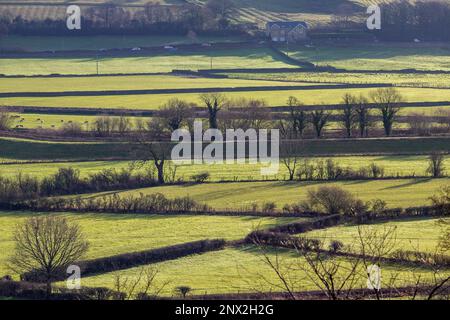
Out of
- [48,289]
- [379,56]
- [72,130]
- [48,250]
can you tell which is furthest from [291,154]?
[379,56]

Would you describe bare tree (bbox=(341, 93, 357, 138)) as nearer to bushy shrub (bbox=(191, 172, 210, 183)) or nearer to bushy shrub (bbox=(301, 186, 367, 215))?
bushy shrub (bbox=(191, 172, 210, 183))

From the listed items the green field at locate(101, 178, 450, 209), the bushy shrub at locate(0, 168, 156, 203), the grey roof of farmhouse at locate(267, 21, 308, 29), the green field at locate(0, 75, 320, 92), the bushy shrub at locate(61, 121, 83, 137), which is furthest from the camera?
the grey roof of farmhouse at locate(267, 21, 308, 29)

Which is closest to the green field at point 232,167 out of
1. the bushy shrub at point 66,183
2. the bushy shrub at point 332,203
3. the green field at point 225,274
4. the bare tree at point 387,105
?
the bushy shrub at point 66,183

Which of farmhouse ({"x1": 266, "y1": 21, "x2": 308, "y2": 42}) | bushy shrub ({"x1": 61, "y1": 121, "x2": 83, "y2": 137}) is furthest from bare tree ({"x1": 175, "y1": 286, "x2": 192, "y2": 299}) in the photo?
farmhouse ({"x1": 266, "y1": 21, "x2": 308, "y2": 42})

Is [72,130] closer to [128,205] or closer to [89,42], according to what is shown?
[128,205]

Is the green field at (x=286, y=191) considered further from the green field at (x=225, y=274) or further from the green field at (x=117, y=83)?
the green field at (x=117, y=83)

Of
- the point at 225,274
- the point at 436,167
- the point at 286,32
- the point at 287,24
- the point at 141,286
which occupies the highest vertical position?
the point at 287,24

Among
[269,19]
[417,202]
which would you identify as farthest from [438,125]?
[269,19]
